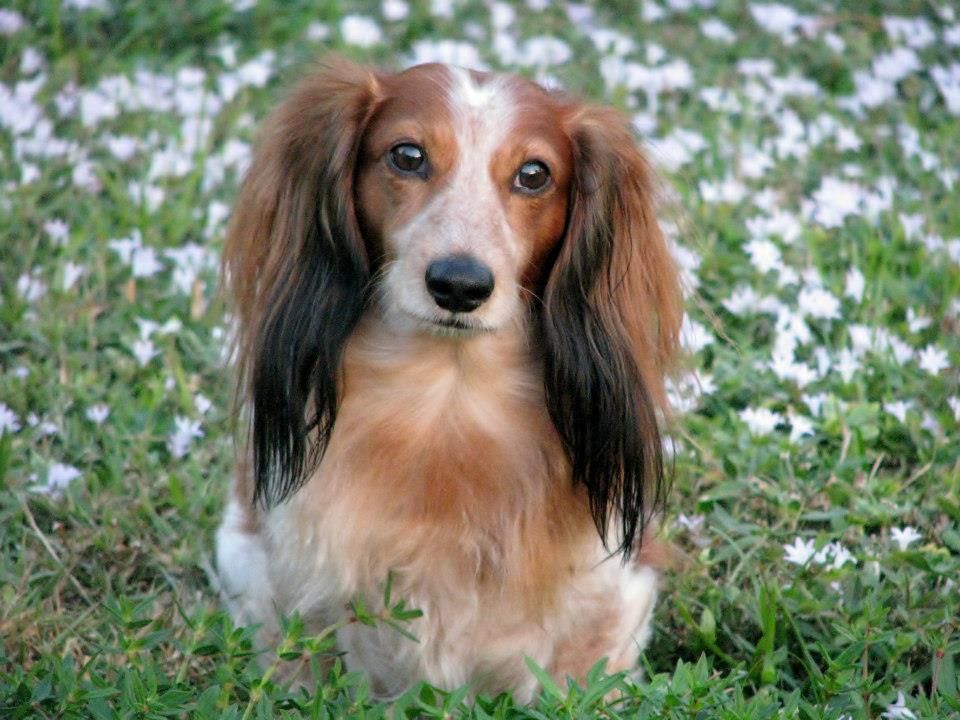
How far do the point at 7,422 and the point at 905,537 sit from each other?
91.5 inches

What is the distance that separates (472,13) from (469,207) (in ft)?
12.4

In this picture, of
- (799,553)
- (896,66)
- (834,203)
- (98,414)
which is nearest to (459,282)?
(799,553)

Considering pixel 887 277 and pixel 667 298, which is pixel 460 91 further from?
pixel 887 277

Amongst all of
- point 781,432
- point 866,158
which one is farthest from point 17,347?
point 866,158

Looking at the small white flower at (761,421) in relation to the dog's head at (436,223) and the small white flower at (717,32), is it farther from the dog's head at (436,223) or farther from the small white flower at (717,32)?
the small white flower at (717,32)

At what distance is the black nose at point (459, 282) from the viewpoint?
290 cm

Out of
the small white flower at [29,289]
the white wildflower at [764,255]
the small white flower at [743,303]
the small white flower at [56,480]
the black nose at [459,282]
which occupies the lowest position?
the small white flower at [56,480]

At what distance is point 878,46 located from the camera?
648cm

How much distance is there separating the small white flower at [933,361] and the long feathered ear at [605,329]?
131cm

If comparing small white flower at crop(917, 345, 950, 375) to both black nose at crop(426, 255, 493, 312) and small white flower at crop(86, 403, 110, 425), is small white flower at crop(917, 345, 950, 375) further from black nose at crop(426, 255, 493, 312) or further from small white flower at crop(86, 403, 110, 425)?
small white flower at crop(86, 403, 110, 425)

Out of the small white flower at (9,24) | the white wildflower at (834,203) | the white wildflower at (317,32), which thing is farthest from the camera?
the white wildflower at (317,32)

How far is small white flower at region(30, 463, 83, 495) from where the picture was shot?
3875 mm

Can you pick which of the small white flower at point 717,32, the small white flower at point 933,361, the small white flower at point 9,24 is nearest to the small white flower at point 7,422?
the small white flower at point 9,24

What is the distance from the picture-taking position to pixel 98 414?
13.6ft
